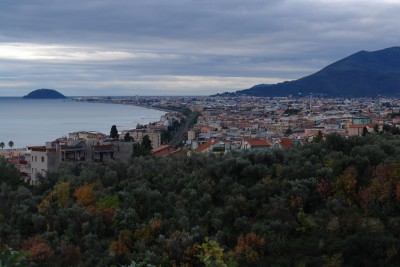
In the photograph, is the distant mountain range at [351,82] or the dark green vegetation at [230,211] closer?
the dark green vegetation at [230,211]

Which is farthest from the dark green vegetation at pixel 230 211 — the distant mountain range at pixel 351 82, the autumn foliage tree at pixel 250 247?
the distant mountain range at pixel 351 82

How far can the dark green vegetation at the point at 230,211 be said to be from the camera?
10.4 metres

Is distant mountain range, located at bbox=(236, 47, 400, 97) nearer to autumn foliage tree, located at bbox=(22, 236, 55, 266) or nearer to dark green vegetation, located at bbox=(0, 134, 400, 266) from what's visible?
dark green vegetation, located at bbox=(0, 134, 400, 266)

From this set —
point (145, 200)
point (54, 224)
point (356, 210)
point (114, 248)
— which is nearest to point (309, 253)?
point (356, 210)

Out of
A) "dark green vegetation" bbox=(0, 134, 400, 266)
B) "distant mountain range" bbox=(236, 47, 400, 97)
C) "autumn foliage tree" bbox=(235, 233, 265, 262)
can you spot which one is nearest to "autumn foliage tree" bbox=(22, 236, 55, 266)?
"dark green vegetation" bbox=(0, 134, 400, 266)

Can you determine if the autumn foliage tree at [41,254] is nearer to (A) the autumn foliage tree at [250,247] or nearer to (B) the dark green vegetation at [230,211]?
(B) the dark green vegetation at [230,211]

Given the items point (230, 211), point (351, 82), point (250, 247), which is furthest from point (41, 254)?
point (351, 82)

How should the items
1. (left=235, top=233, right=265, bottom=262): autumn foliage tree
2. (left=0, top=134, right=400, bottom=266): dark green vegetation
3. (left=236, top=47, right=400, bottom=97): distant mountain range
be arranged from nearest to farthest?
(left=235, top=233, right=265, bottom=262): autumn foliage tree, (left=0, top=134, right=400, bottom=266): dark green vegetation, (left=236, top=47, right=400, bottom=97): distant mountain range

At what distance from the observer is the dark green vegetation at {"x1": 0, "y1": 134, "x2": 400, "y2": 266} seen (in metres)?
Result: 10.4

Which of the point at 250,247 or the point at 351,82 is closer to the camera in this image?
the point at 250,247

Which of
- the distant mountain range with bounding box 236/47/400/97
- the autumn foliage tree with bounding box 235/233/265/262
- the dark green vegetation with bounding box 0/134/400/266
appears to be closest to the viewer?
the autumn foliage tree with bounding box 235/233/265/262

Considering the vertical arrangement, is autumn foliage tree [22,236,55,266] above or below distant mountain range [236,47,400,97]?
below

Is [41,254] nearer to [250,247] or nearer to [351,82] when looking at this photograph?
[250,247]

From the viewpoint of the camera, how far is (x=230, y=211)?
1212 centimetres
